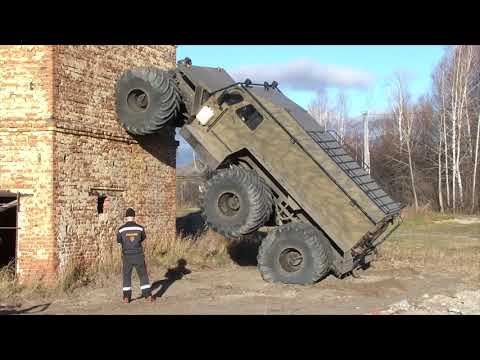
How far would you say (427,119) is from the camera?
4597 centimetres

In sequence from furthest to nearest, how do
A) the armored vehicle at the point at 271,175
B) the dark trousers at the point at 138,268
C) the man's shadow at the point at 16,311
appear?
the armored vehicle at the point at 271,175 → the dark trousers at the point at 138,268 → the man's shadow at the point at 16,311

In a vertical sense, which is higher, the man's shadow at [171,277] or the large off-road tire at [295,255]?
the large off-road tire at [295,255]

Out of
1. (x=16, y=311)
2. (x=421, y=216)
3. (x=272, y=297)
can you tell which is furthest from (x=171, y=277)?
(x=421, y=216)

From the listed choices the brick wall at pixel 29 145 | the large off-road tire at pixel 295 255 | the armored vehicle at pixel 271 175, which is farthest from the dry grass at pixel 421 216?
the brick wall at pixel 29 145

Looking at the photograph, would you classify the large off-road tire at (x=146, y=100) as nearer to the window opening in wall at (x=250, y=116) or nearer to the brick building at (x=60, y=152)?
the brick building at (x=60, y=152)

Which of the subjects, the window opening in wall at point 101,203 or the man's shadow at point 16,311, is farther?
the window opening in wall at point 101,203

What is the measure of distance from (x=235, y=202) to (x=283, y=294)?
237cm

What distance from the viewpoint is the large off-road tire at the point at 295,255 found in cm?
1295

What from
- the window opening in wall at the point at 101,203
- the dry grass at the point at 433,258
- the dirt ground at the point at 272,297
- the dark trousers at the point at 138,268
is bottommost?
the dirt ground at the point at 272,297

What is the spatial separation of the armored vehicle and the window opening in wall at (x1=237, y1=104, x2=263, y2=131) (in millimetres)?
21

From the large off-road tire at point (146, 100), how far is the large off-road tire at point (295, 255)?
3.57 metres

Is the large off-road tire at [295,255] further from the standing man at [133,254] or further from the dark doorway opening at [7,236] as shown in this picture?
the dark doorway opening at [7,236]

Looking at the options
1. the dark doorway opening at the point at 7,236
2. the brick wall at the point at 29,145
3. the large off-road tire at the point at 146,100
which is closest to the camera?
the brick wall at the point at 29,145
